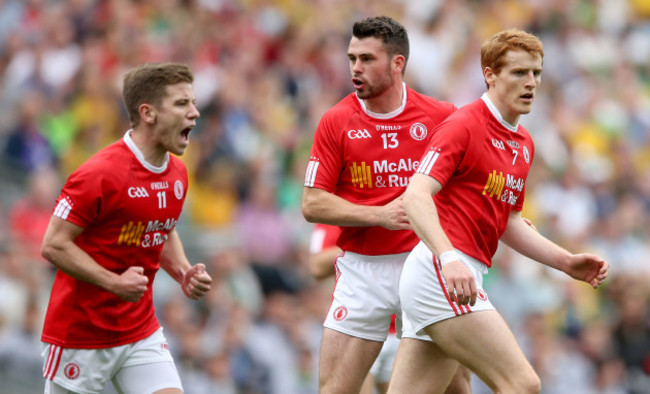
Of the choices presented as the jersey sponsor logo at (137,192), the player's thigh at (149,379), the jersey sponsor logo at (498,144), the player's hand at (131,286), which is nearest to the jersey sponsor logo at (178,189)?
the jersey sponsor logo at (137,192)

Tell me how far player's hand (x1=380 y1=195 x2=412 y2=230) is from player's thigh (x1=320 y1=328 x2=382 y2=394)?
84 centimetres

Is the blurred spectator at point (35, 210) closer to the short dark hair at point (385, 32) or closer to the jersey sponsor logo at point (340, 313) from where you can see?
the jersey sponsor logo at point (340, 313)

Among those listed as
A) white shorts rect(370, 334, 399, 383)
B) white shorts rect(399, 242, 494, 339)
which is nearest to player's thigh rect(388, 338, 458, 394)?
white shorts rect(399, 242, 494, 339)

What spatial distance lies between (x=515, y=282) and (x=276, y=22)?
17.5ft

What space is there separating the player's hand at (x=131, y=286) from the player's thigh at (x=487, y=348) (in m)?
1.75

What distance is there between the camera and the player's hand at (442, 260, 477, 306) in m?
5.73

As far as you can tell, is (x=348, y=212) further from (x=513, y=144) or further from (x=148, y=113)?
(x=148, y=113)

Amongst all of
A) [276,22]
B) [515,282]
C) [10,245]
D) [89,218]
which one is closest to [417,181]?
[89,218]

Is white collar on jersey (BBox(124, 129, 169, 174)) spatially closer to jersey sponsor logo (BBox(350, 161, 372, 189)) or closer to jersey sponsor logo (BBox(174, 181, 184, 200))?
jersey sponsor logo (BBox(174, 181, 184, 200))

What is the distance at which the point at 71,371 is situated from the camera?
6.81 meters

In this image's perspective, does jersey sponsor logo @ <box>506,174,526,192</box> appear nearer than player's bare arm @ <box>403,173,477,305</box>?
No

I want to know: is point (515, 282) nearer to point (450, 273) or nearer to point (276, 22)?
point (276, 22)

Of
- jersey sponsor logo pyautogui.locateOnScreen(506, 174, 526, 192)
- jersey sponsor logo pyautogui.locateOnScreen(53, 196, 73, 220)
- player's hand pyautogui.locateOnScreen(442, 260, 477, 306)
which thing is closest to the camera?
player's hand pyautogui.locateOnScreen(442, 260, 477, 306)

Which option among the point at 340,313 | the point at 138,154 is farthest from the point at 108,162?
the point at 340,313
